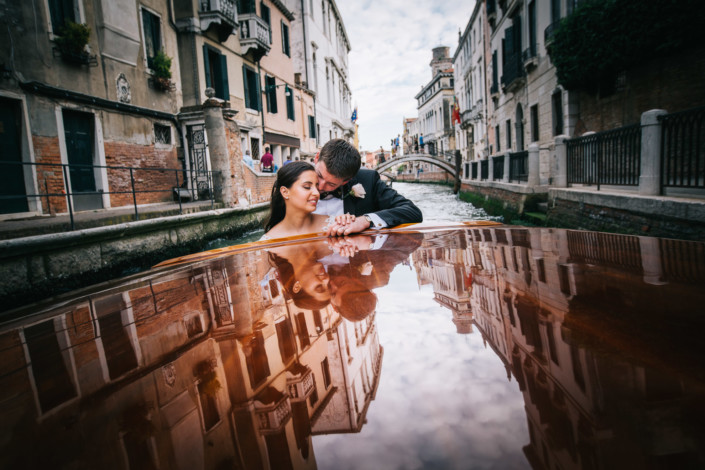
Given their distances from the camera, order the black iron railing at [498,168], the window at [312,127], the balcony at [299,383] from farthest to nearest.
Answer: the window at [312,127]
the black iron railing at [498,168]
the balcony at [299,383]

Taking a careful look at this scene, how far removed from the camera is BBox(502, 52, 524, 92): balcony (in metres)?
13.5

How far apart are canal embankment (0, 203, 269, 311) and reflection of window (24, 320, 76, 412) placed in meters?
4.74

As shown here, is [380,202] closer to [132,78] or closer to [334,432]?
[334,432]

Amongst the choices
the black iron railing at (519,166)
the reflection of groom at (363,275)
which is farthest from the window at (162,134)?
the reflection of groom at (363,275)

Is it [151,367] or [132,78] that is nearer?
[151,367]

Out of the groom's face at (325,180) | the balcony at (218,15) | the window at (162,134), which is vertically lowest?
the groom's face at (325,180)

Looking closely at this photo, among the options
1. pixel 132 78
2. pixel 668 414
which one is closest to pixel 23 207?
pixel 132 78

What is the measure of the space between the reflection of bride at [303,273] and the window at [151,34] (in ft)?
34.6

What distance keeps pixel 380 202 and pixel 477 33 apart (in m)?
24.1

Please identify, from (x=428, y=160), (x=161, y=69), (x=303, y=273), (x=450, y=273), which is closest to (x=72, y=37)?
(x=161, y=69)

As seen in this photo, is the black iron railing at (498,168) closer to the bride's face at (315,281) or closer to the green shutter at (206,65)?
the green shutter at (206,65)

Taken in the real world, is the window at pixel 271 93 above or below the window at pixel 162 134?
above

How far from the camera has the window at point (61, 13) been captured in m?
7.30

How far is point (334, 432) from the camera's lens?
0.45m
